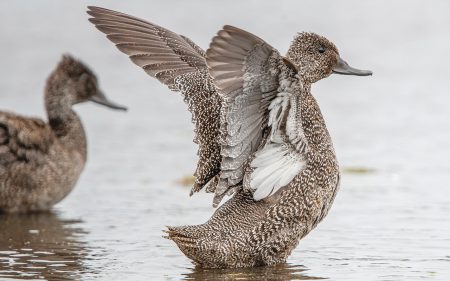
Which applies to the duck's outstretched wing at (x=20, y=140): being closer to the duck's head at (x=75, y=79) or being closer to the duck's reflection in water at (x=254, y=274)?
the duck's head at (x=75, y=79)

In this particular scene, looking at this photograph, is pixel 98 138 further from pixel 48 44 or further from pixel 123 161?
pixel 48 44

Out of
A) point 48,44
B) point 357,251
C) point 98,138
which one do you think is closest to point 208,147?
point 357,251

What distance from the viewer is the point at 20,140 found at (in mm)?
10336

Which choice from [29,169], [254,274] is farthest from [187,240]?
[29,169]

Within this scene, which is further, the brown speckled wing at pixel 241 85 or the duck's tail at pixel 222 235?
the duck's tail at pixel 222 235

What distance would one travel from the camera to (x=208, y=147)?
27.0 feet

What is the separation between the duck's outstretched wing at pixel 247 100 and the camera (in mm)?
6965

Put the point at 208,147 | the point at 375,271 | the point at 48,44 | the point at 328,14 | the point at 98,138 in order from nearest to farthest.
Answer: the point at 375,271
the point at 208,147
the point at 98,138
the point at 48,44
the point at 328,14

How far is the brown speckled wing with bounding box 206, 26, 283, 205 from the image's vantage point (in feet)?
22.8

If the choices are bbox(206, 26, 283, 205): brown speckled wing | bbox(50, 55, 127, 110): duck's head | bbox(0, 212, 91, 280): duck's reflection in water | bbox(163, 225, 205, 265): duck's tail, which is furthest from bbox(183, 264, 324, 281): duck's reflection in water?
bbox(50, 55, 127, 110): duck's head

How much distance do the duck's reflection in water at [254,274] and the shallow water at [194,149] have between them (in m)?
0.01

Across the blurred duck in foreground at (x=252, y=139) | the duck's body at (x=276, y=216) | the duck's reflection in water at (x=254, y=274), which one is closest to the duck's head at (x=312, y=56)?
the blurred duck in foreground at (x=252, y=139)

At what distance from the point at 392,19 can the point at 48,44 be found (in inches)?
206

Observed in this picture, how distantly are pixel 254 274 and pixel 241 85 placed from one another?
4.44 ft
